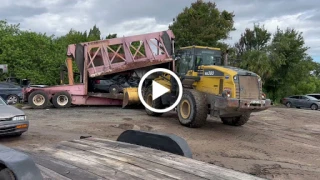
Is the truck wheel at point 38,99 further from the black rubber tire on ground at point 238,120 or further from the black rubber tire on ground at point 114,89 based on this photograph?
the black rubber tire on ground at point 238,120

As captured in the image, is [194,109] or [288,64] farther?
[288,64]

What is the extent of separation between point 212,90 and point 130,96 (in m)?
5.66

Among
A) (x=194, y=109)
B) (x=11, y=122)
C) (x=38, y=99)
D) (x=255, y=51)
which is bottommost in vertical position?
(x=11, y=122)

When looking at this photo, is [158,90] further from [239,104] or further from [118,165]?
[118,165]

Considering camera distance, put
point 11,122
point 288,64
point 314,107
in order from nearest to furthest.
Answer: point 11,122 < point 314,107 < point 288,64

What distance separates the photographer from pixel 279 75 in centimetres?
3612

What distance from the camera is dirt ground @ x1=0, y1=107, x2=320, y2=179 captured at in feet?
23.5

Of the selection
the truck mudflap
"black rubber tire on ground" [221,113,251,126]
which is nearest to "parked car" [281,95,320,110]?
"black rubber tire on ground" [221,113,251,126]

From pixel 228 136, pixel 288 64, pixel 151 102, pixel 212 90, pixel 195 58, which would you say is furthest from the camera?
pixel 288 64

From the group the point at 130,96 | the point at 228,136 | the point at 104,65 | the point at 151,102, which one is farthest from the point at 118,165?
the point at 104,65

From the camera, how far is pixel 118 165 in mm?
2650

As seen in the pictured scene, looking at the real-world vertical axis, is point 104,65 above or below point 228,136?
above

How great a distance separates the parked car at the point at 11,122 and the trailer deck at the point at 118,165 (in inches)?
216

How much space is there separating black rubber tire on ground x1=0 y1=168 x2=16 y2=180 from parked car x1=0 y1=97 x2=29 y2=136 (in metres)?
6.33
